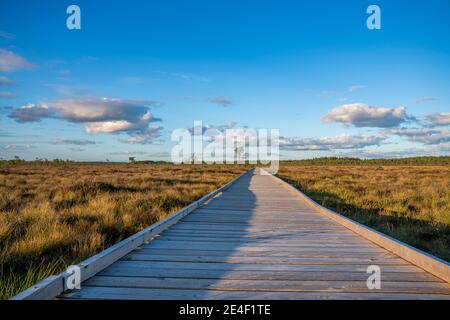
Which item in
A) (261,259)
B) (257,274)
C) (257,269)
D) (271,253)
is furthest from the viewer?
(271,253)

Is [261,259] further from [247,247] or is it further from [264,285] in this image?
[264,285]

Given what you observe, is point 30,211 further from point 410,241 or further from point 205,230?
point 410,241

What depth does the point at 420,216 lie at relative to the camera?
28.9 feet

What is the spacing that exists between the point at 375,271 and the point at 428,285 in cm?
46

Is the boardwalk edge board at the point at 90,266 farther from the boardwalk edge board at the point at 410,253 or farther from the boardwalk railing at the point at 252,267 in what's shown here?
the boardwalk edge board at the point at 410,253

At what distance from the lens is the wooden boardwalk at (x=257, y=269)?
2709mm

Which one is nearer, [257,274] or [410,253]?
[257,274]

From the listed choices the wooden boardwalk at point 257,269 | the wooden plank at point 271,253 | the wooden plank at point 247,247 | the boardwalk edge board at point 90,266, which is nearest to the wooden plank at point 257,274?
the wooden boardwalk at point 257,269

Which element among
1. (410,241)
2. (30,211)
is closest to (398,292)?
(410,241)

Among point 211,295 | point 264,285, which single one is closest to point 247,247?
point 264,285

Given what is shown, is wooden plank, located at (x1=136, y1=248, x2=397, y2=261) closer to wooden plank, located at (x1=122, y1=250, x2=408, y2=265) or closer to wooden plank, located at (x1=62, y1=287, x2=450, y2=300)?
wooden plank, located at (x1=122, y1=250, x2=408, y2=265)

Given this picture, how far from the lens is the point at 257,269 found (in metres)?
3.33

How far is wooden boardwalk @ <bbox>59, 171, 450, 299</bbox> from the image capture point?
271cm

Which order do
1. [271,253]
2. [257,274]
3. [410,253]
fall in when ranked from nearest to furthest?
[257,274]
[410,253]
[271,253]
